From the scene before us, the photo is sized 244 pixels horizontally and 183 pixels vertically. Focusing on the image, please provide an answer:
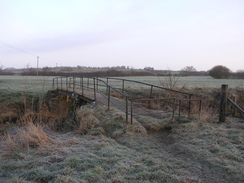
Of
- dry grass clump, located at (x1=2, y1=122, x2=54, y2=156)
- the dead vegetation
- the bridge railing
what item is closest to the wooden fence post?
the dead vegetation

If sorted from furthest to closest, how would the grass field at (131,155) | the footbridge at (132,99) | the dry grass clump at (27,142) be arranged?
the footbridge at (132,99) → the dry grass clump at (27,142) → the grass field at (131,155)

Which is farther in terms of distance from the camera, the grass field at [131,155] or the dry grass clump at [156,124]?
the dry grass clump at [156,124]

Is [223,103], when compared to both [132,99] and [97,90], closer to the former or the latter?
[132,99]

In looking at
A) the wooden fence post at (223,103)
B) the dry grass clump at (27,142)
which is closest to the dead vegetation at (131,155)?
the dry grass clump at (27,142)

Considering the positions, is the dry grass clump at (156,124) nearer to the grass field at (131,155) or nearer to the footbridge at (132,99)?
the grass field at (131,155)

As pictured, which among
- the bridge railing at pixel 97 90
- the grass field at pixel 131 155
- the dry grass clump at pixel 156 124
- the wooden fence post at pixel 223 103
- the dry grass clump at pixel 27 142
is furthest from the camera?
the bridge railing at pixel 97 90

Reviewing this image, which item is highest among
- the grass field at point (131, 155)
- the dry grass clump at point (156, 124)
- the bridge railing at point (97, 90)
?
the bridge railing at point (97, 90)

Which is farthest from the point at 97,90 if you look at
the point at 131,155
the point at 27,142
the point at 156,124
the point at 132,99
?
the point at 131,155

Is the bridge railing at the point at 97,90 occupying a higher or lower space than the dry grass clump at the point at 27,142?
higher

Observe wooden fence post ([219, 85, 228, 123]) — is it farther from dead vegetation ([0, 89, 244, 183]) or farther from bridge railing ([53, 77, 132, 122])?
bridge railing ([53, 77, 132, 122])

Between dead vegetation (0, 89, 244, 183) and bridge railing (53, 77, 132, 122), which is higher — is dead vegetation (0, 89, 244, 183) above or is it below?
below

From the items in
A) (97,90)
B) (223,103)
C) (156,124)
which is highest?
(223,103)

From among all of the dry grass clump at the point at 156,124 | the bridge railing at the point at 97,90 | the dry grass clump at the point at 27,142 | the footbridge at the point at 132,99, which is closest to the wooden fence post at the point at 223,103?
the footbridge at the point at 132,99

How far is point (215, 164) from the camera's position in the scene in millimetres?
4113
